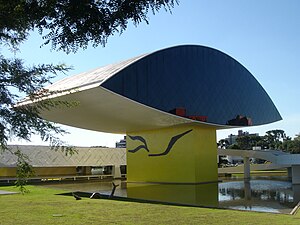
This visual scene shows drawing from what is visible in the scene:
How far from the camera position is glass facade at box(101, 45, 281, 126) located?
24.9 m

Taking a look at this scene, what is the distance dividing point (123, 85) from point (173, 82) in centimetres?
481

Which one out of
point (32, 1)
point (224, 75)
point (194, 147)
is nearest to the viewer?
point (32, 1)

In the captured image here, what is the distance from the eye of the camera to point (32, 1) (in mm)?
3887

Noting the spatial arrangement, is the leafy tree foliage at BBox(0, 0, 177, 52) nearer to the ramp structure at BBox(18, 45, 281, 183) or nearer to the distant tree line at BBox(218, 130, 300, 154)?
the ramp structure at BBox(18, 45, 281, 183)

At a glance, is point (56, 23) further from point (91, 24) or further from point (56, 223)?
point (56, 223)

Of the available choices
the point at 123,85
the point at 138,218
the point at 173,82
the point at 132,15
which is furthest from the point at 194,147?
the point at 132,15

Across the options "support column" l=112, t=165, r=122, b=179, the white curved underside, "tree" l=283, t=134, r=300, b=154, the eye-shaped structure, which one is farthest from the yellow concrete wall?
"tree" l=283, t=134, r=300, b=154

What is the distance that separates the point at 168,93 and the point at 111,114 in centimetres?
436

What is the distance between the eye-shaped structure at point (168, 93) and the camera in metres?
23.8

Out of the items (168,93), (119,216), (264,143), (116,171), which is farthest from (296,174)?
(264,143)

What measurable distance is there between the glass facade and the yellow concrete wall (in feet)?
6.95

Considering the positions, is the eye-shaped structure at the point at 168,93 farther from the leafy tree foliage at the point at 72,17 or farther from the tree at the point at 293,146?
the tree at the point at 293,146

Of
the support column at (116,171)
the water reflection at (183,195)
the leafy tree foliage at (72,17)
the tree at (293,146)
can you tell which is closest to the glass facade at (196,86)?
the water reflection at (183,195)

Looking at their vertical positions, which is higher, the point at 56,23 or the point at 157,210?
the point at 56,23
